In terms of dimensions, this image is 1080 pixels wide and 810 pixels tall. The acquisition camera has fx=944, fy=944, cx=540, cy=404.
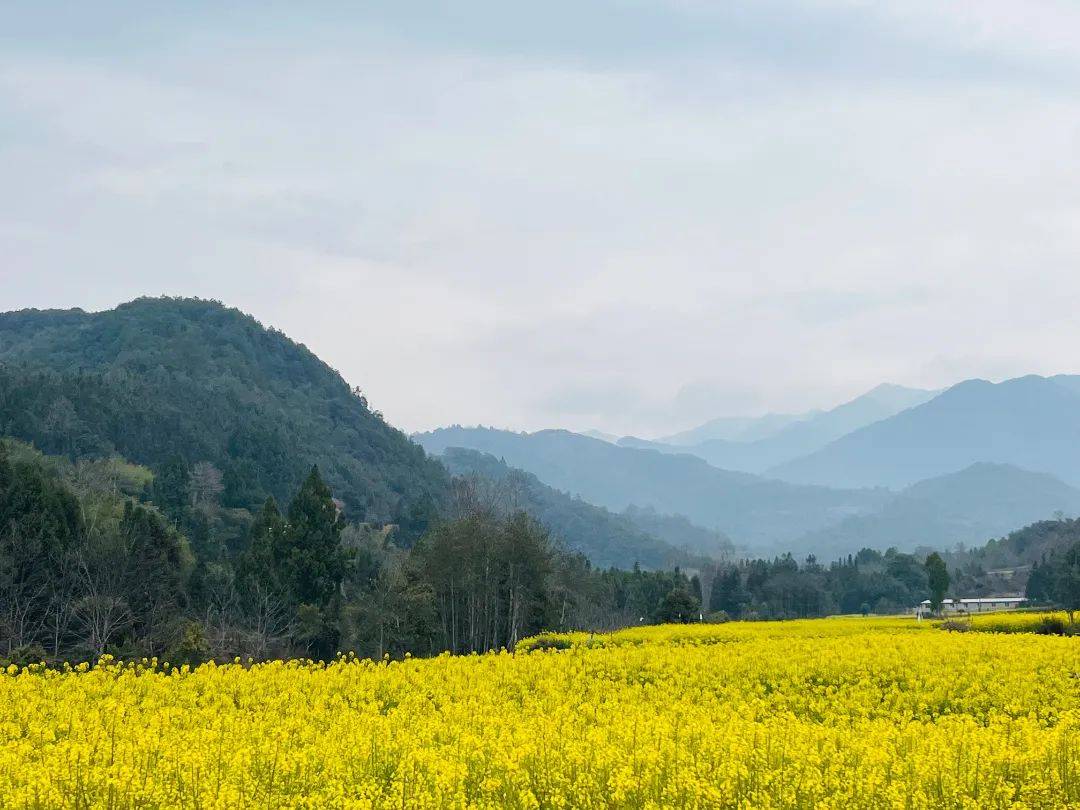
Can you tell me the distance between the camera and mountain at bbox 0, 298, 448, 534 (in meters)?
95.4

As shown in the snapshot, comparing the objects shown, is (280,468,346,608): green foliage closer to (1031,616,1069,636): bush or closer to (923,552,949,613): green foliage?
(1031,616,1069,636): bush

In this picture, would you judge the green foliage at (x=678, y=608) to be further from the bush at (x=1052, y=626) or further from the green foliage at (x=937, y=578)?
the green foliage at (x=937, y=578)

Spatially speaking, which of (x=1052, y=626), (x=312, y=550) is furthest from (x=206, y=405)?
(x=1052, y=626)

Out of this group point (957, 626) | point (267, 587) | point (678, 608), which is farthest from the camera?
point (267, 587)

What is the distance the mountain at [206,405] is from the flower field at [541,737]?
260 ft

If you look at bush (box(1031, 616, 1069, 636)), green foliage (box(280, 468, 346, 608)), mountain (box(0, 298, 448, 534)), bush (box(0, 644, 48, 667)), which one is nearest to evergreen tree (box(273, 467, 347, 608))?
green foliage (box(280, 468, 346, 608))

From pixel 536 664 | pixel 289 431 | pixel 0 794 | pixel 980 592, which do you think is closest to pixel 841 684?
pixel 536 664

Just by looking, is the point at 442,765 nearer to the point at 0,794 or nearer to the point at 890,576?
the point at 0,794

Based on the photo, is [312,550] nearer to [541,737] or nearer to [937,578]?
[937,578]

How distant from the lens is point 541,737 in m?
9.54

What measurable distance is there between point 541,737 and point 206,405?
11917cm

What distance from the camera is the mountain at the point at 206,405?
313 ft

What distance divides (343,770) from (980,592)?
383 ft

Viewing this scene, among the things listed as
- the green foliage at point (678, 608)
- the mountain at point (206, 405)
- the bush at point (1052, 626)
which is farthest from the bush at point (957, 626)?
the mountain at point (206, 405)
